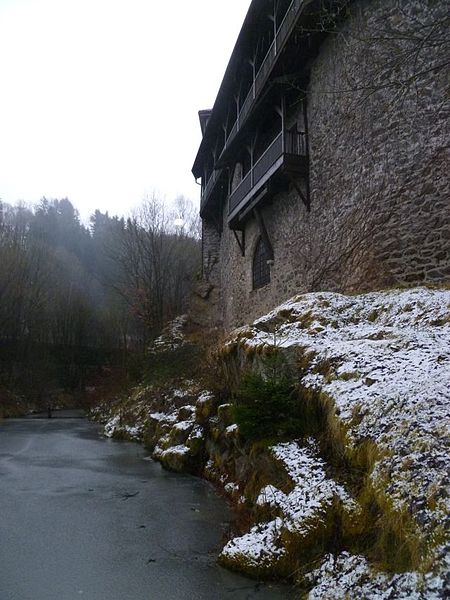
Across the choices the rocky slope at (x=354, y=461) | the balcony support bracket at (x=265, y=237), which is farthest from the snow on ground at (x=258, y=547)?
the balcony support bracket at (x=265, y=237)

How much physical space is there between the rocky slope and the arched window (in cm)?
782

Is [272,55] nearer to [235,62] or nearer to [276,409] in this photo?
[235,62]

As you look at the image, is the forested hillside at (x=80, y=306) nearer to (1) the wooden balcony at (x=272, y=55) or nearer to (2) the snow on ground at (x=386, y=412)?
(1) the wooden balcony at (x=272, y=55)

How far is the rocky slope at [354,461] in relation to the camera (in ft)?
11.7

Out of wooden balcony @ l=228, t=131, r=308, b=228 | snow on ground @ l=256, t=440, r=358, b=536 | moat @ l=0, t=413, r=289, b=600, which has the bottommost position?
moat @ l=0, t=413, r=289, b=600

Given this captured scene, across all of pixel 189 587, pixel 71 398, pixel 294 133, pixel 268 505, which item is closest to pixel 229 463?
pixel 268 505

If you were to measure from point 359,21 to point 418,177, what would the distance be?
4260mm

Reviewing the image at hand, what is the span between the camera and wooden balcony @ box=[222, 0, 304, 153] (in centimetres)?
1219

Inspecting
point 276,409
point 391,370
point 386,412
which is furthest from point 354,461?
point 276,409

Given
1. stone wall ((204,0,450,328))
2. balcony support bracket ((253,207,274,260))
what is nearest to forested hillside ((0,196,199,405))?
balcony support bracket ((253,207,274,260))

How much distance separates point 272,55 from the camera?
13.8 m

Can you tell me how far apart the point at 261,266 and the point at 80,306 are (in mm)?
20431

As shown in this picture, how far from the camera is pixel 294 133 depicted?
13406 millimetres

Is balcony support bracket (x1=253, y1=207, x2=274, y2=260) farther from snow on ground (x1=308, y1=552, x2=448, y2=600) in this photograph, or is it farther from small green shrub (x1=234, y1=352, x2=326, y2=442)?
snow on ground (x1=308, y1=552, x2=448, y2=600)
